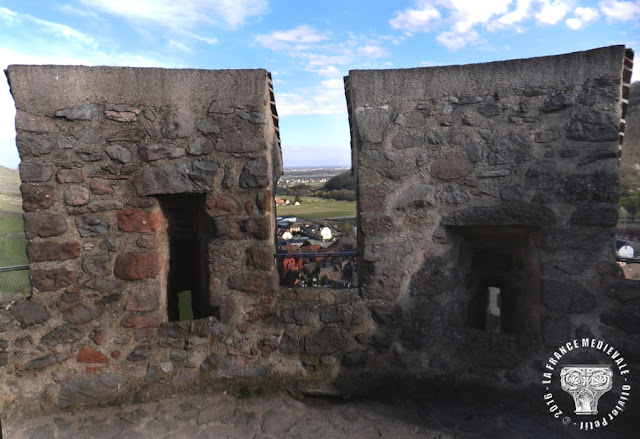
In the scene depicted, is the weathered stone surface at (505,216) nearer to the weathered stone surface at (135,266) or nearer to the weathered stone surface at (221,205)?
the weathered stone surface at (221,205)

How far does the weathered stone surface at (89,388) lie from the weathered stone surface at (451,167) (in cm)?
248

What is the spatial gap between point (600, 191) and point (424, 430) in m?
1.78

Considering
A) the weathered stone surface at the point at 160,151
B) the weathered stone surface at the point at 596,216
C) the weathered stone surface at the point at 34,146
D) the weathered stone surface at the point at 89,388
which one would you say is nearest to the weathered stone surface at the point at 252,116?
the weathered stone surface at the point at 160,151

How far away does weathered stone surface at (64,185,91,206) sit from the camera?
266 centimetres

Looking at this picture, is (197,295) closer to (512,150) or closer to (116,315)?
(116,315)

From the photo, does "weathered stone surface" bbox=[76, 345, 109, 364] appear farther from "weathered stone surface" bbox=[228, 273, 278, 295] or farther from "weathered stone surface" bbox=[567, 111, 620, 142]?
"weathered stone surface" bbox=[567, 111, 620, 142]

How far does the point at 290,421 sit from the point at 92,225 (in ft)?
5.81

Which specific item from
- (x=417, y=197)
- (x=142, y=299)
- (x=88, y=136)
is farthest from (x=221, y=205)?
(x=417, y=197)

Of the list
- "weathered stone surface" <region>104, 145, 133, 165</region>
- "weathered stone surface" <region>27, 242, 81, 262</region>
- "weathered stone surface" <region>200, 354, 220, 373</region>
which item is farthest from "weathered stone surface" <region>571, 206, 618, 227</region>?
"weathered stone surface" <region>27, 242, 81, 262</region>

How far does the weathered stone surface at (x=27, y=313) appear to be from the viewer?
2672 mm

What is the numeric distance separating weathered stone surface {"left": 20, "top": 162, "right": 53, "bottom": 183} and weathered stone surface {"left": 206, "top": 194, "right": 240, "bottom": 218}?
989mm

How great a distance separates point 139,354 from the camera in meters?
2.79

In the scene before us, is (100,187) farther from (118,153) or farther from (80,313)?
(80,313)

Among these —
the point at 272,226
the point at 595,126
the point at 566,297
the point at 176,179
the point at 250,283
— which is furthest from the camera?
the point at 272,226
